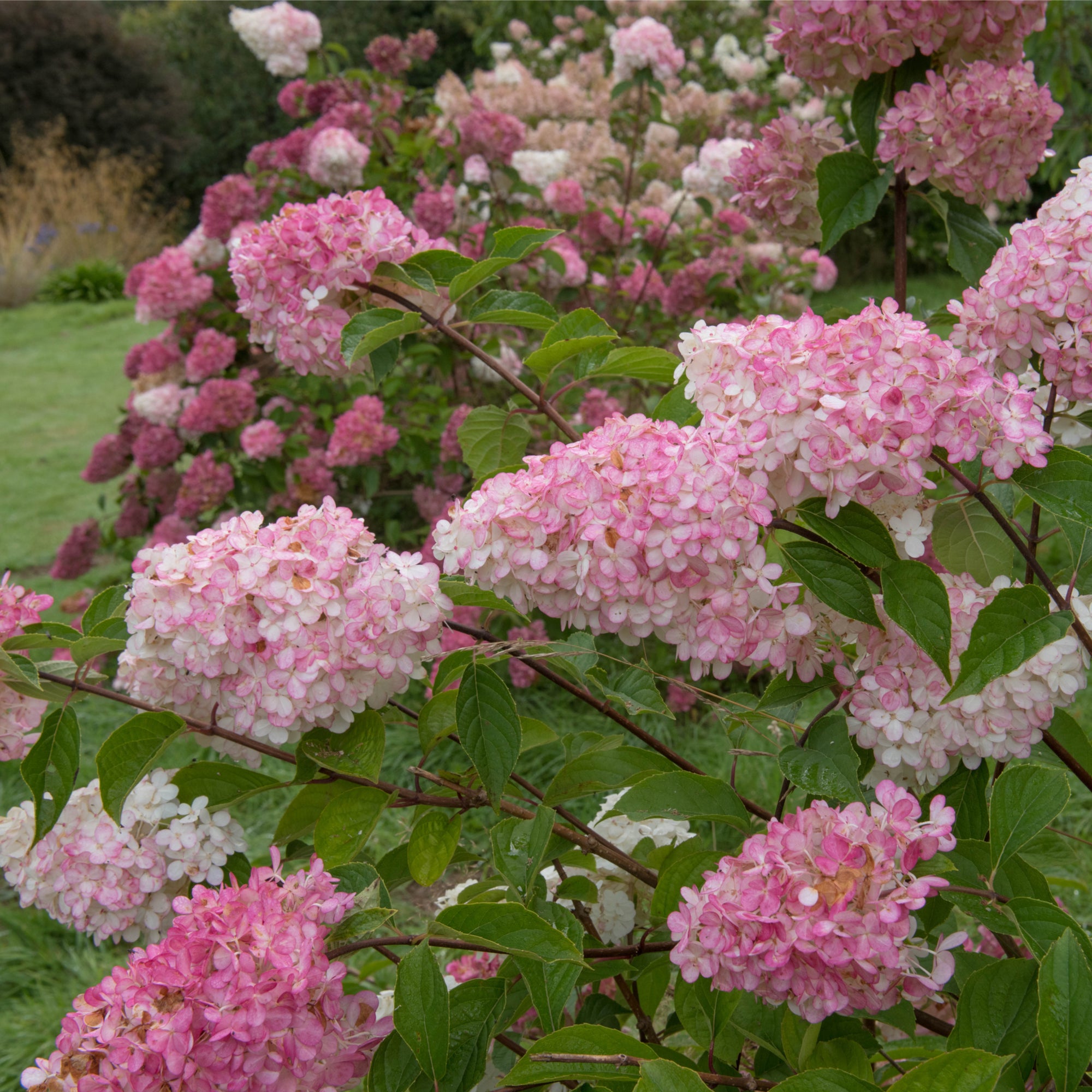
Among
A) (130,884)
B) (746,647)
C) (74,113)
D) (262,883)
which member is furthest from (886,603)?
(74,113)

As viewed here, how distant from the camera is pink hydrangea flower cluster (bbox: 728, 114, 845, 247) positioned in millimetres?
1420

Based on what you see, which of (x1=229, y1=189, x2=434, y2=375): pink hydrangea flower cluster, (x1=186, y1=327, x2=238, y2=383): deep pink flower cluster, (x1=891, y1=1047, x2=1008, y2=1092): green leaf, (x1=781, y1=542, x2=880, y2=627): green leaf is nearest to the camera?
(x1=891, y1=1047, x2=1008, y2=1092): green leaf

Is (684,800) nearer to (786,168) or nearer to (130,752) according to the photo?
(130,752)

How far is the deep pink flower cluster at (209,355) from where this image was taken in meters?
3.54

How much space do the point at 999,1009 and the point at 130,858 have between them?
31.5 inches

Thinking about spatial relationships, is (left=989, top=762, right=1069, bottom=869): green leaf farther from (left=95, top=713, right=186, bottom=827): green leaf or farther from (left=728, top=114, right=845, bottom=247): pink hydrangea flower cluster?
(left=728, top=114, right=845, bottom=247): pink hydrangea flower cluster

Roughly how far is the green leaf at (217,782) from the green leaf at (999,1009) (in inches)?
25.3

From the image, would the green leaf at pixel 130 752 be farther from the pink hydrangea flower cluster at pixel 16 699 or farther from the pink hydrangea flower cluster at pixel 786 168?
the pink hydrangea flower cluster at pixel 786 168

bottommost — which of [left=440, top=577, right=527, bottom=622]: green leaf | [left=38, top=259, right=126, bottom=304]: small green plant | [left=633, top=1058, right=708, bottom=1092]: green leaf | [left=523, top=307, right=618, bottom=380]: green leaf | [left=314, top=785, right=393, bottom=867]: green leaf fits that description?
[left=38, top=259, right=126, bottom=304]: small green plant

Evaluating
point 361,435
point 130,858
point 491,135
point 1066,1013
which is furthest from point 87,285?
point 1066,1013

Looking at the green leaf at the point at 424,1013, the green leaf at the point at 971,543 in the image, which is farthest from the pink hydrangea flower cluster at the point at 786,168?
the green leaf at the point at 424,1013

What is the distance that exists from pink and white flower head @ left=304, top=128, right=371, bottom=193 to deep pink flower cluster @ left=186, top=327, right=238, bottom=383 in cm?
63

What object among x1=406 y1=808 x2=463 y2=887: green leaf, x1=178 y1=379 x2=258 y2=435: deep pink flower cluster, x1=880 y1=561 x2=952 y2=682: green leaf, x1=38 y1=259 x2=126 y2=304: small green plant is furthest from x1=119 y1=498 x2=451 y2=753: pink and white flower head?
x1=38 y1=259 x2=126 y2=304: small green plant

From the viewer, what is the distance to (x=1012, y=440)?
807mm
